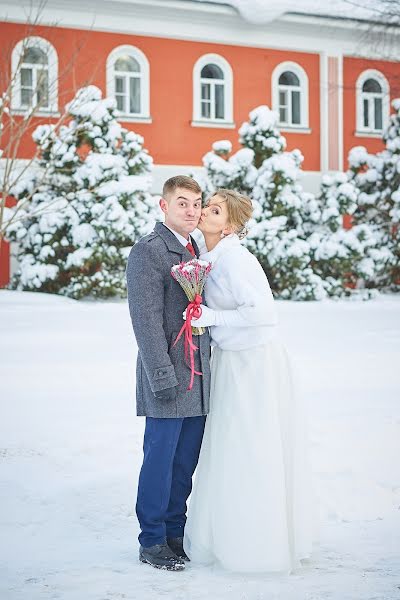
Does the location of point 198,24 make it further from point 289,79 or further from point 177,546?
point 177,546

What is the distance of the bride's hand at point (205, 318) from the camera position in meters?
3.73

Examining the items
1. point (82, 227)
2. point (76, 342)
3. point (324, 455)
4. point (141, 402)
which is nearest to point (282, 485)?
point (141, 402)

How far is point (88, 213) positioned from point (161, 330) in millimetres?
13426

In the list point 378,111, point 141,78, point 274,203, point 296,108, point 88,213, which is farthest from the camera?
point 378,111

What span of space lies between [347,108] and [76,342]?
13.7 m

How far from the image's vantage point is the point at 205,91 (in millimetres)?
21234

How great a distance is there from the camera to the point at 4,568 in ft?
12.4

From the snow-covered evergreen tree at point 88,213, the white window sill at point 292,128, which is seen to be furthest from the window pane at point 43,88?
the white window sill at point 292,128

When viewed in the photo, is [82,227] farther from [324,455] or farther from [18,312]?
[324,455]

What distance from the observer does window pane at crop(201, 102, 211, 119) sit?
69.9 ft

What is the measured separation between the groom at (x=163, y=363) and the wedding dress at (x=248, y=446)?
0.10m

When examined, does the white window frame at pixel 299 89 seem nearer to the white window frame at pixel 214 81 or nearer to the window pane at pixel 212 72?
the white window frame at pixel 214 81

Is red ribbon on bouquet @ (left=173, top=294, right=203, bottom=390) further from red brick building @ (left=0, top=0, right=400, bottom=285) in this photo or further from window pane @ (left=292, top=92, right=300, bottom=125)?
window pane @ (left=292, top=92, right=300, bottom=125)

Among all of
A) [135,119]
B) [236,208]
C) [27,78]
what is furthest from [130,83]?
[236,208]
